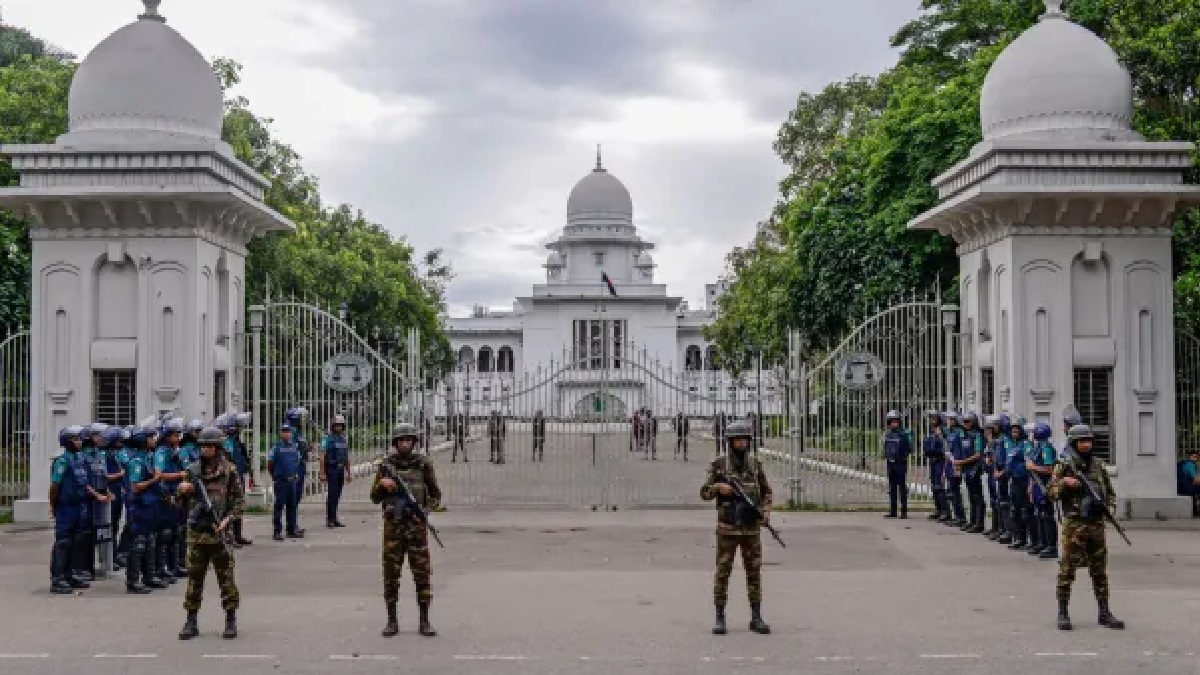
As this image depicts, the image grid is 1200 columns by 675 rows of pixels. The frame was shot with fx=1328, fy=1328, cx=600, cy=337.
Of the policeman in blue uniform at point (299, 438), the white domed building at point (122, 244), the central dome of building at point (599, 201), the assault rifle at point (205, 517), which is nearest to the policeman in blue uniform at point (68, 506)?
the assault rifle at point (205, 517)

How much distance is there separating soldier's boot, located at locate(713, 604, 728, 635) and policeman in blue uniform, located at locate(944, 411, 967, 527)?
734 cm

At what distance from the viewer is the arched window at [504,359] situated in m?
75.6

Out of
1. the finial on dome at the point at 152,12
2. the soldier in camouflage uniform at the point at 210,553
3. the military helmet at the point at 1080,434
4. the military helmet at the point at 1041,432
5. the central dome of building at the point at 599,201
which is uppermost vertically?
the central dome of building at the point at 599,201

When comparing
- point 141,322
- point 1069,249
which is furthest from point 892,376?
point 141,322

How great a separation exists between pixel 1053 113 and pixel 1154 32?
9.65 feet

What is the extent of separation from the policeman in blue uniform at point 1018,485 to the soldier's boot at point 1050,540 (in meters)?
0.34

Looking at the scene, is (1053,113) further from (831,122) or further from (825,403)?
(831,122)

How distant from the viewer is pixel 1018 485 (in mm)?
14445

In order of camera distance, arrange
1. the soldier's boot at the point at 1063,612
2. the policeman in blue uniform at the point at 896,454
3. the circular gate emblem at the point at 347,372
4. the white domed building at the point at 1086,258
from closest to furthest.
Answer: the soldier's boot at the point at 1063,612, the white domed building at the point at 1086,258, the policeman in blue uniform at the point at 896,454, the circular gate emblem at the point at 347,372

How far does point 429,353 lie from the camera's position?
4950 cm

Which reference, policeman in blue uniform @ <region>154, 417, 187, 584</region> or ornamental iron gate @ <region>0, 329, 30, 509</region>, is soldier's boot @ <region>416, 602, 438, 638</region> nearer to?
policeman in blue uniform @ <region>154, 417, 187, 584</region>

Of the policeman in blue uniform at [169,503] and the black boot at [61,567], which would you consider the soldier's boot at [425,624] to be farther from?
the black boot at [61,567]

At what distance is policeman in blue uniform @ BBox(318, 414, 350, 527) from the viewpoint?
17.2m

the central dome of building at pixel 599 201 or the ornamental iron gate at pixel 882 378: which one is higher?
the central dome of building at pixel 599 201
